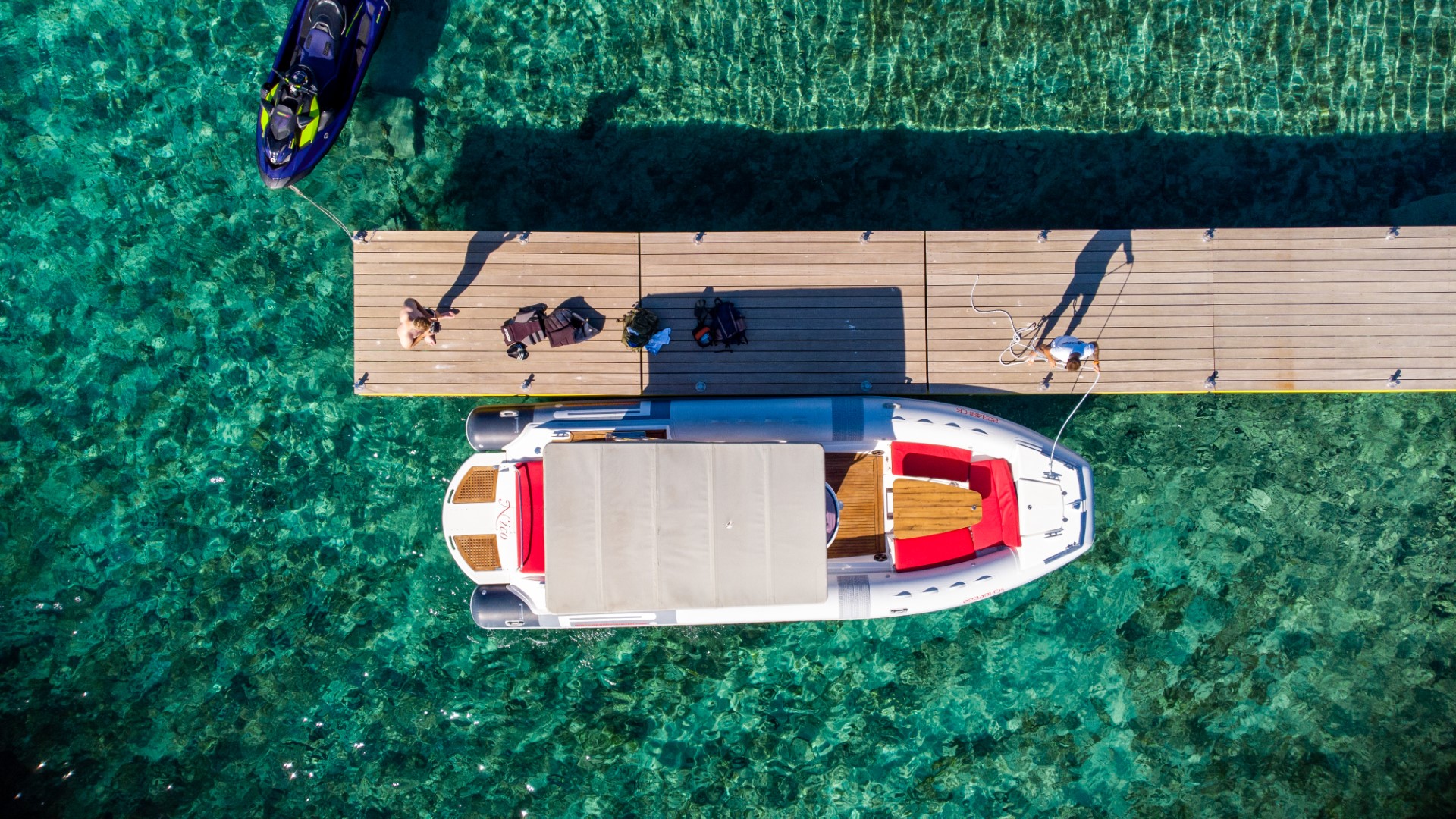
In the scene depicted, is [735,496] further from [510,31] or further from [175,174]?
[175,174]

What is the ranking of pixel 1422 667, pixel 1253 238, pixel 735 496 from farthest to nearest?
1. pixel 1422 667
2. pixel 1253 238
3. pixel 735 496

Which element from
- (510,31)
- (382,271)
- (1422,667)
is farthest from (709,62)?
(1422,667)

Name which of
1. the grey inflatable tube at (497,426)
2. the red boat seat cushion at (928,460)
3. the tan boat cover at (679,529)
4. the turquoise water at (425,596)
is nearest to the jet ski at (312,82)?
the turquoise water at (425,596)

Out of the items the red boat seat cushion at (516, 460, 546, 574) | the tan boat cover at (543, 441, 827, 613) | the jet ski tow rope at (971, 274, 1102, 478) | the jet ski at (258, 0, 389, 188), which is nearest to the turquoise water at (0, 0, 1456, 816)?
the jet ski at (258, 0, 389, 188)

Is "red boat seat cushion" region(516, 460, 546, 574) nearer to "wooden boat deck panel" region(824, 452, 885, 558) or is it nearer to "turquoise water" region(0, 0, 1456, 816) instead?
"turquoise water" region(0, 0, 1456, 816)

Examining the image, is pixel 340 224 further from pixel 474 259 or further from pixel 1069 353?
pixel 1069 353
